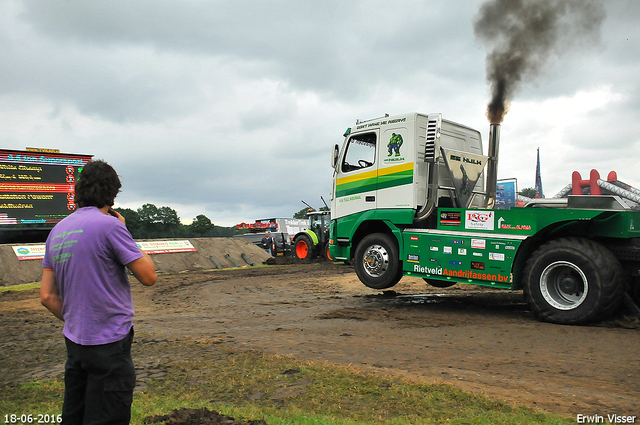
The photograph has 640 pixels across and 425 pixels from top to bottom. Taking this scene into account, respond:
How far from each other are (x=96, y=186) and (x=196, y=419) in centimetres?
197

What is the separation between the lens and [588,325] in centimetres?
Answer: 761

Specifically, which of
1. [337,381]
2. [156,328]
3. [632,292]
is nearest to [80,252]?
[337,381]

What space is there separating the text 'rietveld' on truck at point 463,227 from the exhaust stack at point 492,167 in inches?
0.9

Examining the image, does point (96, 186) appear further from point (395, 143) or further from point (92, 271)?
point (395, 143)

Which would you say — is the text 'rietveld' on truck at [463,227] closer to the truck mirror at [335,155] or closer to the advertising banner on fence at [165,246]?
the truck mirror at [335,155]

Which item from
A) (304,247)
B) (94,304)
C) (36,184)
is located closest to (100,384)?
(94,304)

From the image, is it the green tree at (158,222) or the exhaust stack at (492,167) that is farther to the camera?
the green tree at (158,222)

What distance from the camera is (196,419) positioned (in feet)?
12.3

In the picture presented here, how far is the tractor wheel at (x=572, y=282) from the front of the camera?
289 inches

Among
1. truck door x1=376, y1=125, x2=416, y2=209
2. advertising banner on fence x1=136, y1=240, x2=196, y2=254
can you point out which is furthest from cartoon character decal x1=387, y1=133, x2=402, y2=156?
advertising banner on fence x1=136, y1=240, x2=196, y2=254

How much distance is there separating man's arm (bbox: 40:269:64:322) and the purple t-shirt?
0.10 meters

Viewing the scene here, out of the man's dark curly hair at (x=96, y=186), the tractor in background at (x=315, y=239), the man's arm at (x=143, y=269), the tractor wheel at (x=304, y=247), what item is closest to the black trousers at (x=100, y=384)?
the man's arm at (x=143, y=269)

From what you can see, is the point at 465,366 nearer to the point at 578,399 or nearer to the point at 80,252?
the point at 578,399

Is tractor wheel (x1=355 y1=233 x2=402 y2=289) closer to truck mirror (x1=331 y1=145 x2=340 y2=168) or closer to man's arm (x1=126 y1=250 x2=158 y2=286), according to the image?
truck mirror (x1=331 y1=145 x2=340 y2=168)
